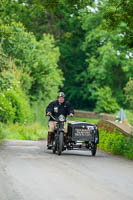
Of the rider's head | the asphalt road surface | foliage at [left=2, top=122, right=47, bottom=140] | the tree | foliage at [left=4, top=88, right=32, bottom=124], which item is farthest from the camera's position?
the tree

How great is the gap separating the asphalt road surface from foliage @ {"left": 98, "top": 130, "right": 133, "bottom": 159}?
2247 millimetres

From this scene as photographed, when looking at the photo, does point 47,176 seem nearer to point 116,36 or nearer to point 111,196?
point 111,196

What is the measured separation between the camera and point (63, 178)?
40.4 feet

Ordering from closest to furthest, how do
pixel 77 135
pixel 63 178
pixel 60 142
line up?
pixel 63 178 < pixel 60 142 < pixel 77 135

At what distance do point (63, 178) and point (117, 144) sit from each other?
882cm

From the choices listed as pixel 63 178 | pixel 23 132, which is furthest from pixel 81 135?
pixel 23 132

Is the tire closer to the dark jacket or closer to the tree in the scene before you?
the dark jacket

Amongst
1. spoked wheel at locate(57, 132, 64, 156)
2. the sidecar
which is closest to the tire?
spoked wheel at locate(57, 132, 64, 156)

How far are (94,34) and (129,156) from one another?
2192 inches

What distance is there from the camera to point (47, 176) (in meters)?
12.6

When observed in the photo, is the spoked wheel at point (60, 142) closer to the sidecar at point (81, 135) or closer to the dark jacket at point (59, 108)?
the sidecar at point (81, 135)

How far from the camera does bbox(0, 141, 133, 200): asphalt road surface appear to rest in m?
10.1

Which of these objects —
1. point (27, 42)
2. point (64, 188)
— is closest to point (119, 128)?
point (64, 188)

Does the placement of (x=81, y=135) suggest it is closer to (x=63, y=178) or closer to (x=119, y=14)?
(x=119, y=14)
